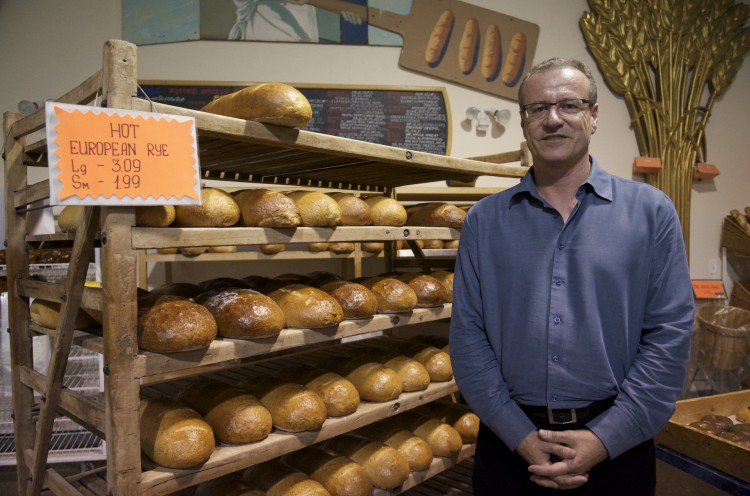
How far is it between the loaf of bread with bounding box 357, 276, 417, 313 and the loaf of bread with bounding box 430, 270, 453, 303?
19cm

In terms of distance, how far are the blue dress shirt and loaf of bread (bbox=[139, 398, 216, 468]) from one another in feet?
2.54

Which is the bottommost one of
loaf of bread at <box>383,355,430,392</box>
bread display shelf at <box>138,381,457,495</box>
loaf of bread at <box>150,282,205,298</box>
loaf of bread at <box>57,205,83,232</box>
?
bread display shelf at <box>138,381,457,495</box>

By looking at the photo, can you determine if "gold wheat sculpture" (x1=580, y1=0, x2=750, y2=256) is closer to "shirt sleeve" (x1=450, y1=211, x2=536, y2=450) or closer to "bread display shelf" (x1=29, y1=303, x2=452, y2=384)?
"bread display shelf" (x1=29, y1=303, x2=452, y2=384)

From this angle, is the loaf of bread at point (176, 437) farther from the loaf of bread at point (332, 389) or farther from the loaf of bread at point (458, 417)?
the loaf of bread at point (458, 417)

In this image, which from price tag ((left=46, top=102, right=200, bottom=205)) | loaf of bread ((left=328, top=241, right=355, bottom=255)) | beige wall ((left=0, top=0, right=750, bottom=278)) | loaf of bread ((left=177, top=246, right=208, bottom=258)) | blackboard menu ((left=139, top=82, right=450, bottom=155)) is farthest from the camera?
blackboard menu ((left=139, top=82, right=450, bottom=155))

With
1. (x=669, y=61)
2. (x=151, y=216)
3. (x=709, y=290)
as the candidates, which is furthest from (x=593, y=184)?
(x=709, y=290)

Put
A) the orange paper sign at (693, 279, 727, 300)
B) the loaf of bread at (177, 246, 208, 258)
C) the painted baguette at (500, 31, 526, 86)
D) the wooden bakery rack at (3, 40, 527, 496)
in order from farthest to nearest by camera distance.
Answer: the orange paper sign at (693, 279, 727, 300) → the painted baguette at (500, 31, 526, 86) → the loaf of bread at (177, 246, 208, 258) → the wooden bakery rack at (3, 40, 527, 496)

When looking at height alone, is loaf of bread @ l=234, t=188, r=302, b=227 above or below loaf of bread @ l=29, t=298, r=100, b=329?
above

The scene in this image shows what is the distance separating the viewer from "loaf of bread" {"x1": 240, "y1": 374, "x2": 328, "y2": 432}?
66.1 inches

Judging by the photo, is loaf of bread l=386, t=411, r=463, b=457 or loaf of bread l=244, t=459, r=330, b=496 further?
loaf of bread l=386, t=411, r=463, b=457

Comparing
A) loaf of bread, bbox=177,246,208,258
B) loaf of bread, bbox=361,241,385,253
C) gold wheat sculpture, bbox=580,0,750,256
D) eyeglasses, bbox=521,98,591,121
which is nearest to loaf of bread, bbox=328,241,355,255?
loaf of bread, bbox=361,241,385,253

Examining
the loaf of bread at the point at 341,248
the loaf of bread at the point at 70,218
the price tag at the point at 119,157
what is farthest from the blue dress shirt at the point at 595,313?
the loaf of bread at the point at 341,248

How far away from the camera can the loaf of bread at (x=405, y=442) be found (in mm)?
2090

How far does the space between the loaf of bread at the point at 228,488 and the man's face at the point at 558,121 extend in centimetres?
143
